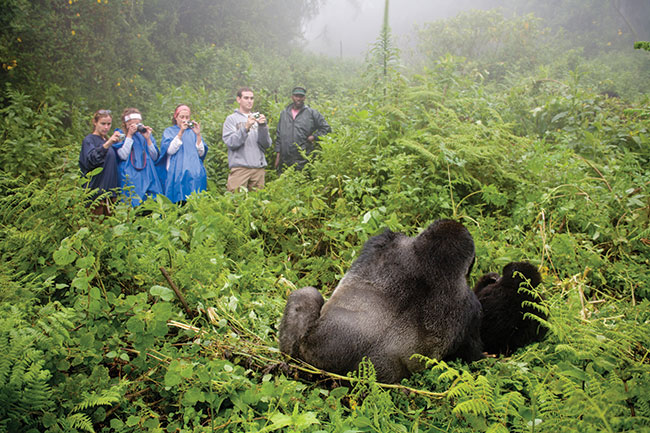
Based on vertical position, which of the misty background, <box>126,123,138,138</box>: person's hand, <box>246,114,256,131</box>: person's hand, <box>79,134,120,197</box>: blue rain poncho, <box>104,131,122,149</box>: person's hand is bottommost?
<box>79,134,120,197</box>: blue rain poncho

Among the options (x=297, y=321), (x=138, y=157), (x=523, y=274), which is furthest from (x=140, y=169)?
(x=523, y=274)

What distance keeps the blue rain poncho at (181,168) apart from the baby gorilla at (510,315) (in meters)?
3.77

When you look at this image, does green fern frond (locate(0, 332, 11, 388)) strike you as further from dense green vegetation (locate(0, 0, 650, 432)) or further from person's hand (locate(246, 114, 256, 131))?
person's hand (locate(246, 114, 256, 131))

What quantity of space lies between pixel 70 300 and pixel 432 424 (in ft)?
6.09

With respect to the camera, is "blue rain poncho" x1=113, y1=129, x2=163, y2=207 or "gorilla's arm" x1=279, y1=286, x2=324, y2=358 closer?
"gorilla's arm" x1=279, y1=286, x2=324, y2=358

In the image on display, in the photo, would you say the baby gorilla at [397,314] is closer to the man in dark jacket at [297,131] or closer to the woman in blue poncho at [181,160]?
the woman in blue poncho at [181,160]

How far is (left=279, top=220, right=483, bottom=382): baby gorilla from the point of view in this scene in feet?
6.50

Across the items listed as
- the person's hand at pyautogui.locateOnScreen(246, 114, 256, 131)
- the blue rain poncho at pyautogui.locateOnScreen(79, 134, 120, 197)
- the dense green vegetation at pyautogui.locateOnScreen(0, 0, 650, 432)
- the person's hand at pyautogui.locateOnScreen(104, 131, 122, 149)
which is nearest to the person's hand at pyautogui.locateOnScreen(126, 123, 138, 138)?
the person's hand at pyautogui.locateOnScreen(104, 131, 122, 149)

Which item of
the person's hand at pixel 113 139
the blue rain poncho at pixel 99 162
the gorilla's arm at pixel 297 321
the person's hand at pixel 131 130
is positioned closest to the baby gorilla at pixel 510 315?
the gorilla's arm at pixel 297 321

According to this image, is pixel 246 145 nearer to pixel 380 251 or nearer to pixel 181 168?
pixel 181 168

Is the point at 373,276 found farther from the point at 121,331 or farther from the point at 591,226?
the point at 591,226

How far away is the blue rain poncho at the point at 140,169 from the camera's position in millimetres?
4859

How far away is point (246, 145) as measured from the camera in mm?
5773

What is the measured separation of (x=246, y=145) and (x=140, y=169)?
1.49m
